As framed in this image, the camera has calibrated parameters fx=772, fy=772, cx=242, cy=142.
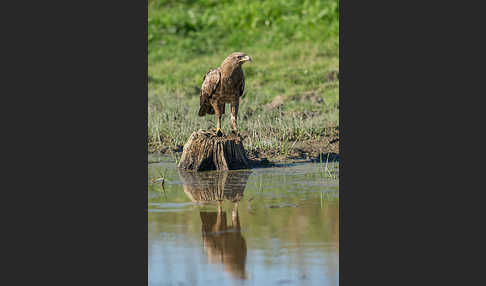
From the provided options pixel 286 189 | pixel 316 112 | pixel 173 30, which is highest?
pixel 173 30

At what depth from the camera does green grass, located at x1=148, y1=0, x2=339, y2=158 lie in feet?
41.2

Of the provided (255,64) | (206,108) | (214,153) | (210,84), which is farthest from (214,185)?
(255,64)

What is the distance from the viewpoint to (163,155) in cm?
1154

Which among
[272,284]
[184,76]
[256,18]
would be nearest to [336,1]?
[256,18]

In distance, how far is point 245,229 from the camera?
6.82m

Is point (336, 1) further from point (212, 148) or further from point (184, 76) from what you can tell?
point (212, 148)

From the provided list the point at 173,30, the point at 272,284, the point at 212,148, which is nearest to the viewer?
the point at 272,284

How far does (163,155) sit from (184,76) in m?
6.68

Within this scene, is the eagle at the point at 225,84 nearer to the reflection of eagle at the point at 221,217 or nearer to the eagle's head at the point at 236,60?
the eagle's head at the point at 236,60

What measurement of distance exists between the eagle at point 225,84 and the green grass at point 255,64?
129 centimetres

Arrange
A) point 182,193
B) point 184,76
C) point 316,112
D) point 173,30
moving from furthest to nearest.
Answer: point 173,30 → point 184,76 → point 316,112 → point 182,193

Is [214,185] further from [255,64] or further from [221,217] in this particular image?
[255,64]

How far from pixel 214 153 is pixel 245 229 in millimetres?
3253

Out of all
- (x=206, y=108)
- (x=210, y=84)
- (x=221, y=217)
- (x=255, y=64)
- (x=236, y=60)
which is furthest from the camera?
(x=255, y=64)
